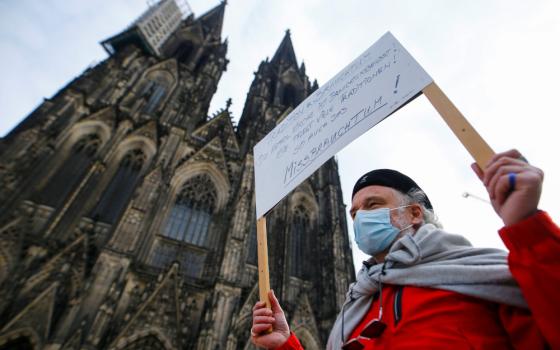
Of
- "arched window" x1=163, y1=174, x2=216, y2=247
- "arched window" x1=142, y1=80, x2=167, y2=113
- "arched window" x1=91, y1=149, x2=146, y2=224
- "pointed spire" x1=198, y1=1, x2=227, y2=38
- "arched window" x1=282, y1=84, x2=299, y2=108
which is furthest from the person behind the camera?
"pointed spire" x1=198, y1=1, x2=227, y2=38

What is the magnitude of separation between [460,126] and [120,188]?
12709 mm

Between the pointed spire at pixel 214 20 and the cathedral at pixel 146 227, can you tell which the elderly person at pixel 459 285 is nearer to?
the cathedral at pixel 146 227

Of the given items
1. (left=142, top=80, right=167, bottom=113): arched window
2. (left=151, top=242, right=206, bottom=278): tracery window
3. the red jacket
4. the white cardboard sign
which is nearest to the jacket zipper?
the red jacket

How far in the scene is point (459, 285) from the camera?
1016 mm

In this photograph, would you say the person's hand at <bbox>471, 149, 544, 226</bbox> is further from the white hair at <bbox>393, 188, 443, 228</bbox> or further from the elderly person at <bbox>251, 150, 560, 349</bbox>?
the white hair at <bbox>393, 188, 443, 228</bbox>

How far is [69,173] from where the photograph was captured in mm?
11172

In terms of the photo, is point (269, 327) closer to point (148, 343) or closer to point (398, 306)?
point (398, 306)

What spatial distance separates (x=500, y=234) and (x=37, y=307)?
32.4 feet

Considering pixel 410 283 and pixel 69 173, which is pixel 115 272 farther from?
pixel 410 283

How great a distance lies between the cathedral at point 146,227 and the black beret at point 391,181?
25.3 feet

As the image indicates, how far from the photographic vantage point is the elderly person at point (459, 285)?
777 millimetres

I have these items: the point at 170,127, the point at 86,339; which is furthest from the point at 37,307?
the point at 170,127

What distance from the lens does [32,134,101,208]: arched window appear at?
10.2 meters

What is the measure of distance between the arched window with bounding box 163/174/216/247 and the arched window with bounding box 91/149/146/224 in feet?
6.00
